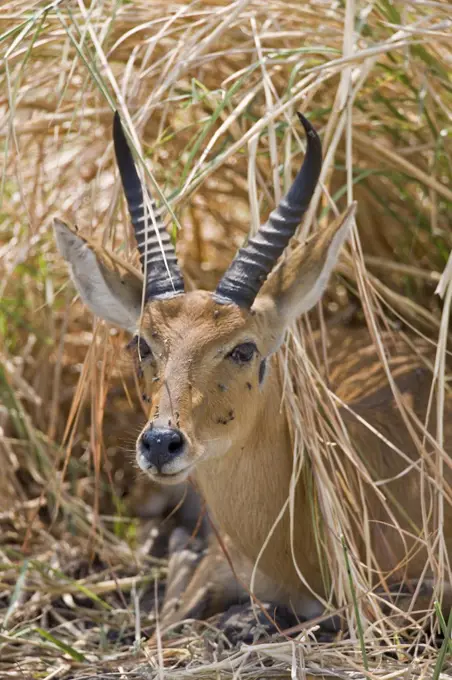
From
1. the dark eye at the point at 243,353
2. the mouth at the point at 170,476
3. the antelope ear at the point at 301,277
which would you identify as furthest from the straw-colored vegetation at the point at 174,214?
the mouth at the point at 170,476

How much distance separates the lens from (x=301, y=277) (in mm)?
3473

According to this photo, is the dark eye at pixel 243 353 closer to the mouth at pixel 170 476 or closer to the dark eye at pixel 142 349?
the dark eye at pixel 142 349

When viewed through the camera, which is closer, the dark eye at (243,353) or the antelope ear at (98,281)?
the dark eye at (243,353)

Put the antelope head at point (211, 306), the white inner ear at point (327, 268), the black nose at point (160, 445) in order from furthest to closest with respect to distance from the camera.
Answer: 1. the white inner ear at point (327, 268)
2. the antelope head at point (211, 306)
3. the black nose at point (160, 445)

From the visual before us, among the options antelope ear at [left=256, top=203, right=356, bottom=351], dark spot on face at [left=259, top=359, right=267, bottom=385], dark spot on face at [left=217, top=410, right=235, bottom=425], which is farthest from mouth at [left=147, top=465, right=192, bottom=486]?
antelope ear at [left=256, top=203, right=356, bottom=351]

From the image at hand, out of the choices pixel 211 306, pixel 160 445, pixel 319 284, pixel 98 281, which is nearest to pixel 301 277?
pixel 319 284

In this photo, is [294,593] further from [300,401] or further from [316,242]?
[316,242]

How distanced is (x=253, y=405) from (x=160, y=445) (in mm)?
572

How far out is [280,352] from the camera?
3703mm

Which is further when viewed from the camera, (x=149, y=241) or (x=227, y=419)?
(x=149, y=241)

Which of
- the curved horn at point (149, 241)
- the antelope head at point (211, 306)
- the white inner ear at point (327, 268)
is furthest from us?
the curved horn at point (149, 241)

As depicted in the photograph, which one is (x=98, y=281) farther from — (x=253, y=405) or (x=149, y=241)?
(x=253, y=405)

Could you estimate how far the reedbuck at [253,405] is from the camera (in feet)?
10.7

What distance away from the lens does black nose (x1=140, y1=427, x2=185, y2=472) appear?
302cm
